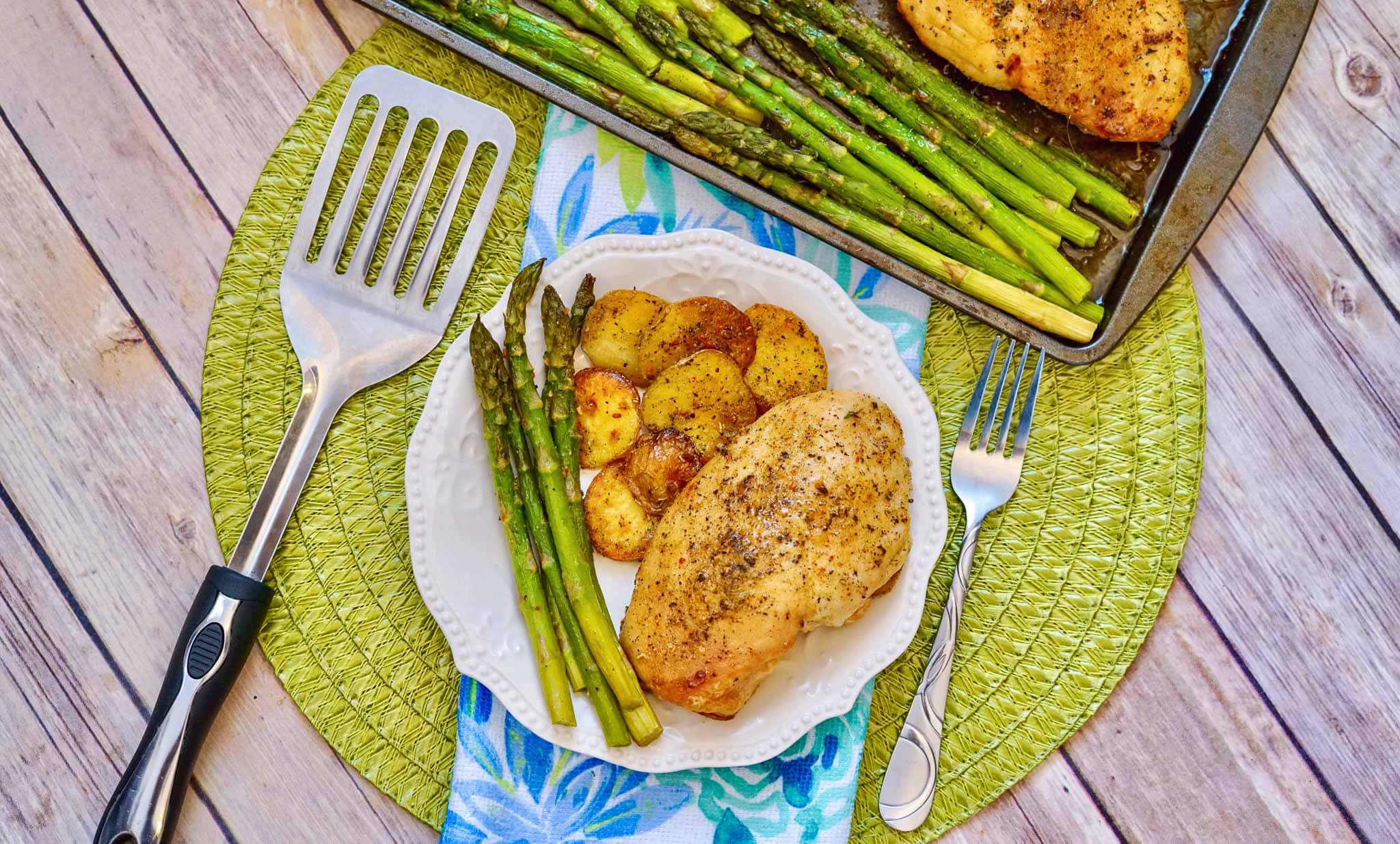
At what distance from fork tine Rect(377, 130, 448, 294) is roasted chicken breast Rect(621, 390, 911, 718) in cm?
100

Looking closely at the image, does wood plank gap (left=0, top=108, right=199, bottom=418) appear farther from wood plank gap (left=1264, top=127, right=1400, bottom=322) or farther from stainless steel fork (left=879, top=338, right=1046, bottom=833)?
wood plank gap (left=1264, top=127, right=1400, bottom=322)

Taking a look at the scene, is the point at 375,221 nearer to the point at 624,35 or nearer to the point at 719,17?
the point at 624,35

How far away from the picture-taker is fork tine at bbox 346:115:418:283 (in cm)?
260

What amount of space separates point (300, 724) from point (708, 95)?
1999 mm

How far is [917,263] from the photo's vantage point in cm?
257

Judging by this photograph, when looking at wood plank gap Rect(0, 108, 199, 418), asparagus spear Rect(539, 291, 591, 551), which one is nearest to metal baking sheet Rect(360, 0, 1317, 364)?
asparagus spear Rect(539, 291, 591, 551)

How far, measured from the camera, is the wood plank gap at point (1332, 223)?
273cm

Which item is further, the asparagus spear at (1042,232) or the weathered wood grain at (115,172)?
the weathered wood grain at (115,172)

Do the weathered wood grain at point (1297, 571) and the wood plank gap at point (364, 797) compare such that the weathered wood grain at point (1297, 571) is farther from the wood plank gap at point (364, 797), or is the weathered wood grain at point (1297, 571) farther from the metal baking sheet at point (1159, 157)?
the wood plank gap at point (364, 797)

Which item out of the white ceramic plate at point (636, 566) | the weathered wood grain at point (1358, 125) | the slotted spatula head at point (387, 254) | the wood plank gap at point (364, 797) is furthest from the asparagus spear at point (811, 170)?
the wood plank gap at point (364, 797)

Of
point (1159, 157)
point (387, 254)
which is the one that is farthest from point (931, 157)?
point (387, 254)

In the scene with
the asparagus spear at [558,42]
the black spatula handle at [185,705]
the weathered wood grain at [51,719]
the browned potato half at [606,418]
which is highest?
the asparagus spear at [558,42]

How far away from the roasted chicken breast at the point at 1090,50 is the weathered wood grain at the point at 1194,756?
1337mm

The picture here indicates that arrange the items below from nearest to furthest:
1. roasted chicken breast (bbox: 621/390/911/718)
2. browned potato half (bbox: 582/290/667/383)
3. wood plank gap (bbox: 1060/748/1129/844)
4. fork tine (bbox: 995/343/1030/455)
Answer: roasted chicken breast (bbox: 621/390/911/718) → browned potato half (bbox: 582/290/667/383) → fork tine (bbox: 995/343/1030/455) → wood plank gap (bbox: 1060/748/1129/844)
